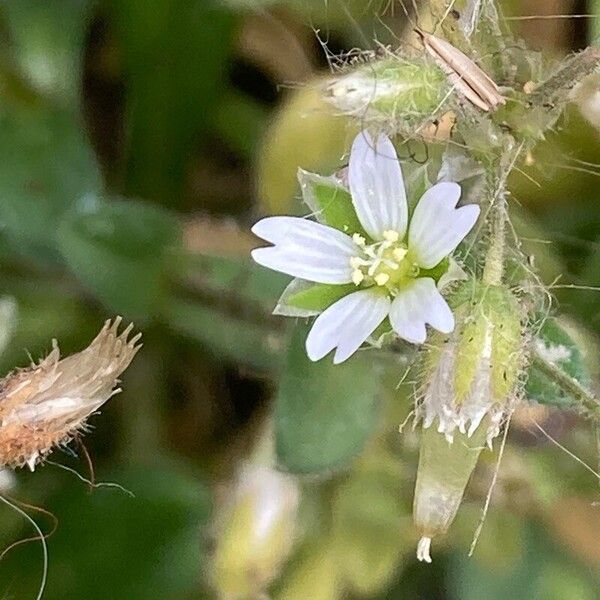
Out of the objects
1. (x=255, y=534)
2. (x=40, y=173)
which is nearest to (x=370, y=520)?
(x=255, y=534)

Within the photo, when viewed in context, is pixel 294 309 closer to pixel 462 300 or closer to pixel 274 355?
pixel 462 300

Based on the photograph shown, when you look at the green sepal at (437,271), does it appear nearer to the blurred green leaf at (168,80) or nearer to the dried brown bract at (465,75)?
the dried brown bract at (465,75)

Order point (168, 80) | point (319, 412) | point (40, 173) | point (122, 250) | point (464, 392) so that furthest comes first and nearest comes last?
point (168, 80)
point (40, 173)
point (122, 250)
point (319, 412)
point (464, 392)

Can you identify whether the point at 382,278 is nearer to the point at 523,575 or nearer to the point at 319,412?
the point at 319,412

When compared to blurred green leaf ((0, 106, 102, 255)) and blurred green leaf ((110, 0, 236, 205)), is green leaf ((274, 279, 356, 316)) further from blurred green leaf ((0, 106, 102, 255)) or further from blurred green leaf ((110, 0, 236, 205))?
blurred green leaf ((110, 0, 236, 205))

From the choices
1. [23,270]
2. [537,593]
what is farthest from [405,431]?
Answer: [23,270]

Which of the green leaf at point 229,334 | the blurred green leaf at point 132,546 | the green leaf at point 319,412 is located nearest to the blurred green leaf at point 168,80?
the green leaf at point 229,334
